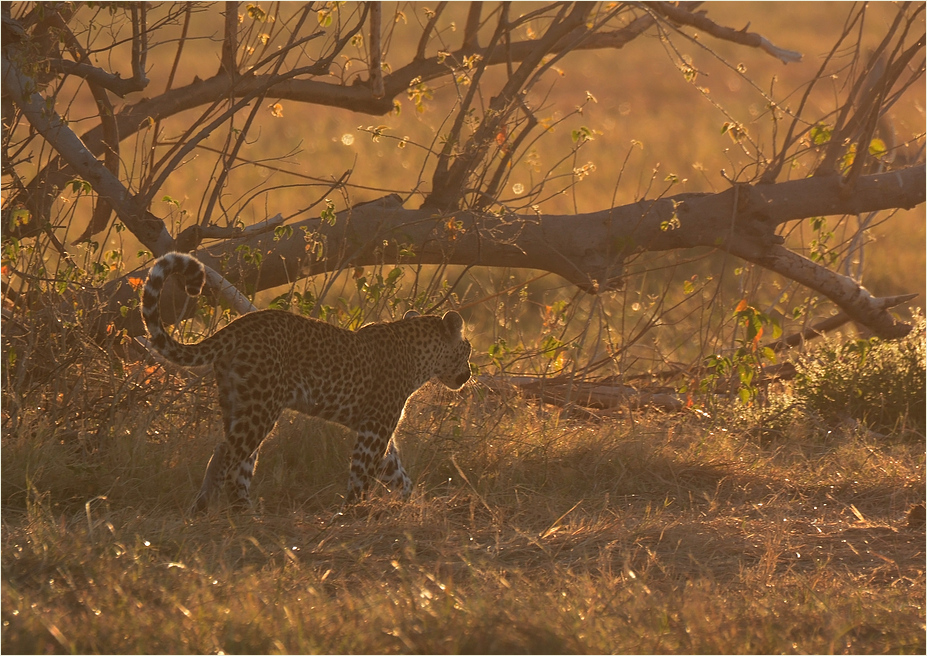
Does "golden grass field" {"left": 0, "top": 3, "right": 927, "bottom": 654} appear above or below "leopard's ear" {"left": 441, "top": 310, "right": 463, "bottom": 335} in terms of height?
below

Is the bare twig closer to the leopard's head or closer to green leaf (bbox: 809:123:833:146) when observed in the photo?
the leopard's head

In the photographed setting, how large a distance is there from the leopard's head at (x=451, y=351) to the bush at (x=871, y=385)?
2.45m

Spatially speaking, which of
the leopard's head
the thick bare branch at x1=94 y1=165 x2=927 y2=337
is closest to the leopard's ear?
the leopard's head

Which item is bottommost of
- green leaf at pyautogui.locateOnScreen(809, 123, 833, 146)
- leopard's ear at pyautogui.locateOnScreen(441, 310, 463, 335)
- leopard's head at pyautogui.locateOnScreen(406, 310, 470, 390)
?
leopard's head at pyautogui.locateOnScreen(406, 310, 470, 390)

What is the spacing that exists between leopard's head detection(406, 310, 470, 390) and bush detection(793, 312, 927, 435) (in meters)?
2.45

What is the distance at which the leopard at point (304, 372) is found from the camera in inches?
186

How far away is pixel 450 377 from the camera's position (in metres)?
5.78

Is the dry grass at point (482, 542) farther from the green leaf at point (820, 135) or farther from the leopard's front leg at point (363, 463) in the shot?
the green leaf at point (820, 135)

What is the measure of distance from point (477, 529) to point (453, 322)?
1.21 m

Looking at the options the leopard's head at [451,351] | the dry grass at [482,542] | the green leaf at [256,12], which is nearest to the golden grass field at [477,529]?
the dry grass at [482,542]

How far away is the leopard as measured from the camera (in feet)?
15.5

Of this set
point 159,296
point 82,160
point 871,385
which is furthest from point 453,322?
point 871,385

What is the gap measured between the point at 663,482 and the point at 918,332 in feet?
8.79

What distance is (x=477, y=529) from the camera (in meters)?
4.76
